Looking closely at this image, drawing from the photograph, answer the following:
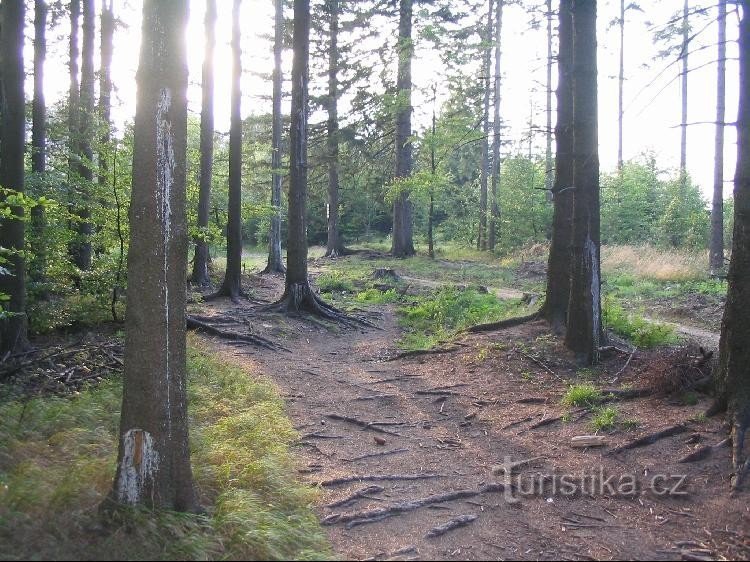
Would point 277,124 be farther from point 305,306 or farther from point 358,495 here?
point 358,495

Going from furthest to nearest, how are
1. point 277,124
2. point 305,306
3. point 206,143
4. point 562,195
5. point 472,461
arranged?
point 277,124, point 206,143, point 305,306, point 562,195, point 472,461

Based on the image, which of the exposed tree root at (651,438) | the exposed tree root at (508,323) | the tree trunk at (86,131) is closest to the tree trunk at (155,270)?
the exposed tree root at (651,438)

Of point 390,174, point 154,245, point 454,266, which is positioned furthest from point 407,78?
point 154,245

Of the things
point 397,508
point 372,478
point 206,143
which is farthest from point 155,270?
point 206,143

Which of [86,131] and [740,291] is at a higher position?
[86,131]

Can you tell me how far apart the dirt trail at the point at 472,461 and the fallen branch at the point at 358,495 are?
0.02m

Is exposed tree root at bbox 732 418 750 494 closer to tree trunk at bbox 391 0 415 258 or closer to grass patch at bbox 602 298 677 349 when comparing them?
grass patch at bbox 602 298 677 349

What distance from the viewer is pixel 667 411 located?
21.2 feet

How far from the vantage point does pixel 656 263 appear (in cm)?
1825

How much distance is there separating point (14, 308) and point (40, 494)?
16.1 feet

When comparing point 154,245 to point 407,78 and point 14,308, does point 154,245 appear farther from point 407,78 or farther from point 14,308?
point 407,78

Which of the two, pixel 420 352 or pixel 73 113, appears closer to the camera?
pixel 420 352

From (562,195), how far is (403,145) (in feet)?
53.3

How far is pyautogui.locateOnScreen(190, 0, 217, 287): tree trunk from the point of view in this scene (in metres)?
15.4
